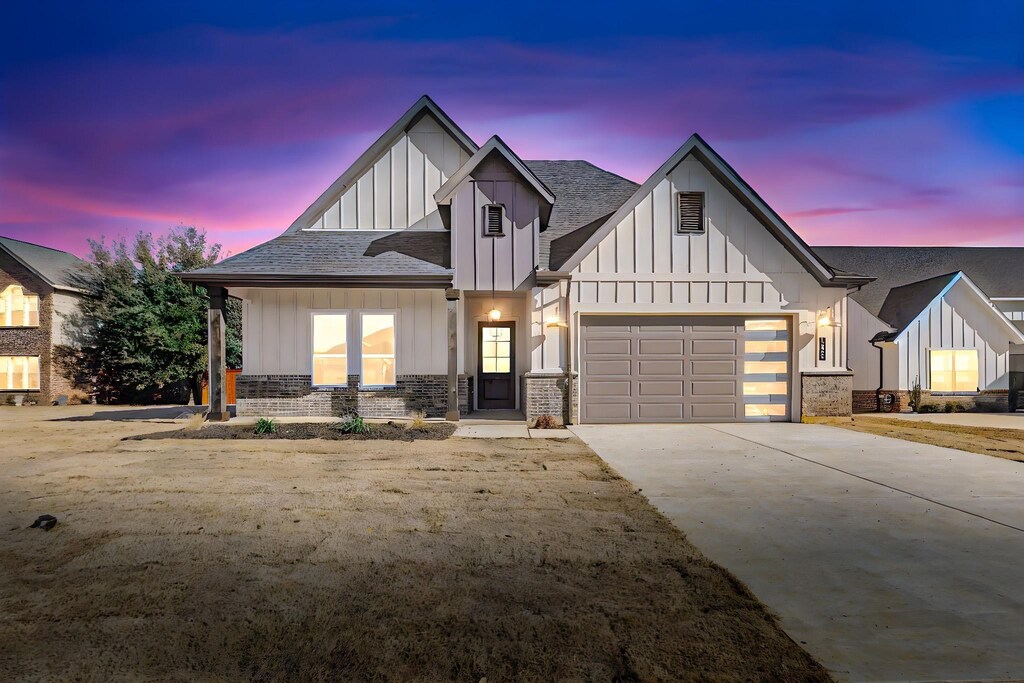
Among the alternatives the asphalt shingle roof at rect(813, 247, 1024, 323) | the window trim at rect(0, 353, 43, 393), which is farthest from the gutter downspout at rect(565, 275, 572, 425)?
the window trim at rect(0, 353, 43, 393)

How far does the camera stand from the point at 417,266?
40.1 feet

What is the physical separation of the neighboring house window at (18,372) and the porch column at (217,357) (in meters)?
13.6

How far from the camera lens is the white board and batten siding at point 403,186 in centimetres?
1405

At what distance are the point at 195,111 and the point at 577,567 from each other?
56.5 ft

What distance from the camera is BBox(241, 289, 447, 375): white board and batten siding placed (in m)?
12.6

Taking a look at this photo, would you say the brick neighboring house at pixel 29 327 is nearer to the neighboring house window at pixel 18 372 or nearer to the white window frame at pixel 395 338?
the neighboring house window at pixel 18 372

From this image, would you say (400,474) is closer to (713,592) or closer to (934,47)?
(713,592)

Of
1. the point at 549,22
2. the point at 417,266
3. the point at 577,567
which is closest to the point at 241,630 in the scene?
the point at 577,567

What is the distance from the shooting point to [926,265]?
20125 mm

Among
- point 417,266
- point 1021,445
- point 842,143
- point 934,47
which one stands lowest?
point 1021,445

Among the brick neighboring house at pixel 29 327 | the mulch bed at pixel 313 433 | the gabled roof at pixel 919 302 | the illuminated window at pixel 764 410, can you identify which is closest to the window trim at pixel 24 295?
the brick neighboring house at pixel 29 327

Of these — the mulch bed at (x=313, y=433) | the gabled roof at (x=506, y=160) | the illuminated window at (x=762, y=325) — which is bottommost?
the mulch bed at (x=313, y=433)

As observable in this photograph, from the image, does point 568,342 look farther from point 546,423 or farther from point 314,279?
point 314,279

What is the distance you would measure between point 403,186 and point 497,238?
12.7ft
